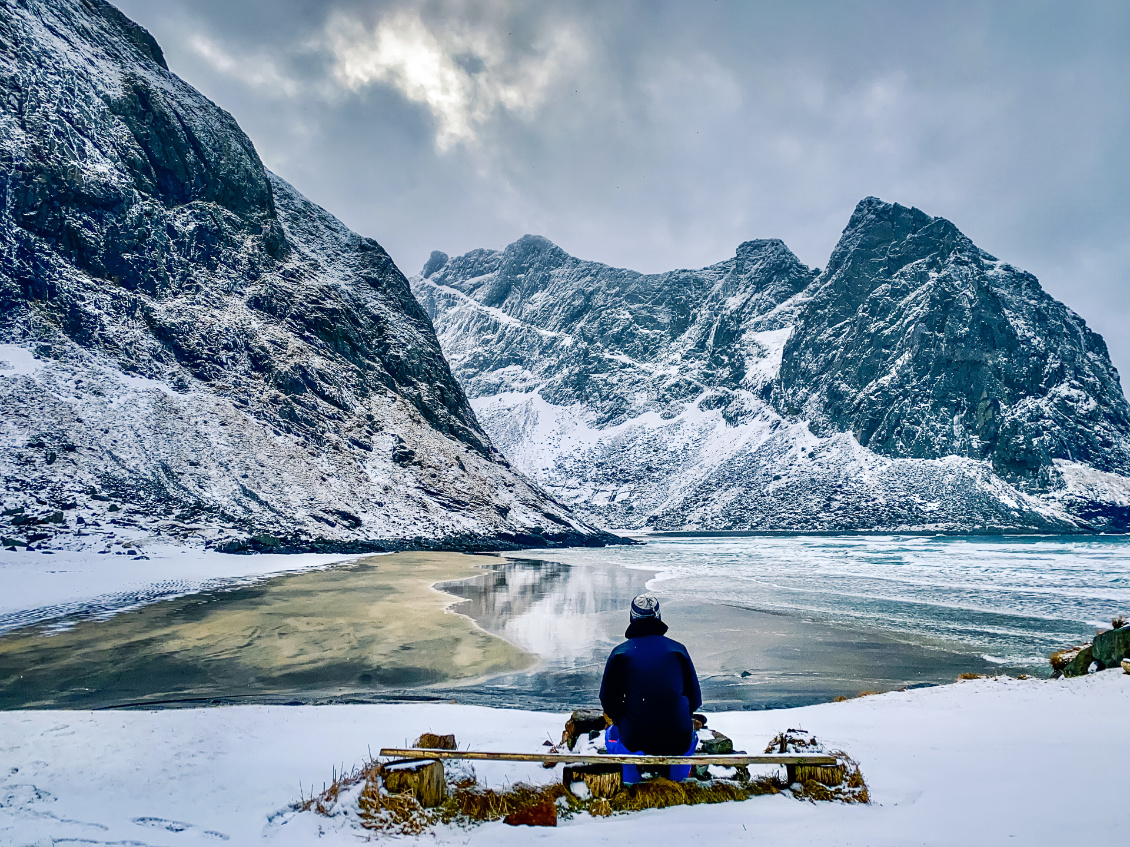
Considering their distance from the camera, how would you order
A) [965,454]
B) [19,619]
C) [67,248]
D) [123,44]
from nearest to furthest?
[19,619]
[67,248]
[123,44]
[965,454]

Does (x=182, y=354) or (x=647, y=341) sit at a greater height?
(x=647, y=341)

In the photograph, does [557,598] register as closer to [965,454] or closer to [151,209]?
[151,209]

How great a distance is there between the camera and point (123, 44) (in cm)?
6688

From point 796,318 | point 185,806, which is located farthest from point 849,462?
point 185,806

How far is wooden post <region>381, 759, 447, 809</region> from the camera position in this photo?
14.6 ft

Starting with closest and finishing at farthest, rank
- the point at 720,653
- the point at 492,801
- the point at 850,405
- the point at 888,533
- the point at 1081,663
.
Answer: the point at 492,801 < the point at 1081,663 < the point at 720,653 < the point at 888,533 < the point at 850,405

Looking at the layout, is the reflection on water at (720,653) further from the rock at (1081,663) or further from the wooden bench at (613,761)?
the wooden bench at (613,761)

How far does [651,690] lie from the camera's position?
4766 mm

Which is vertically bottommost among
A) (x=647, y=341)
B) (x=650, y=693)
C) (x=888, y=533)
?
(x=888, y=533)

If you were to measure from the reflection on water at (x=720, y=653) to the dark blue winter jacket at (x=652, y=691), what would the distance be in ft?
18.0

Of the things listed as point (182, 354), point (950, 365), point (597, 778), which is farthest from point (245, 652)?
point (950, 365)

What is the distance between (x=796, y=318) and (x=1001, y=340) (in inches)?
1973

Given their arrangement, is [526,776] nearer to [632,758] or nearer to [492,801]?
[492,801]

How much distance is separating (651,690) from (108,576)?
27247 mm
